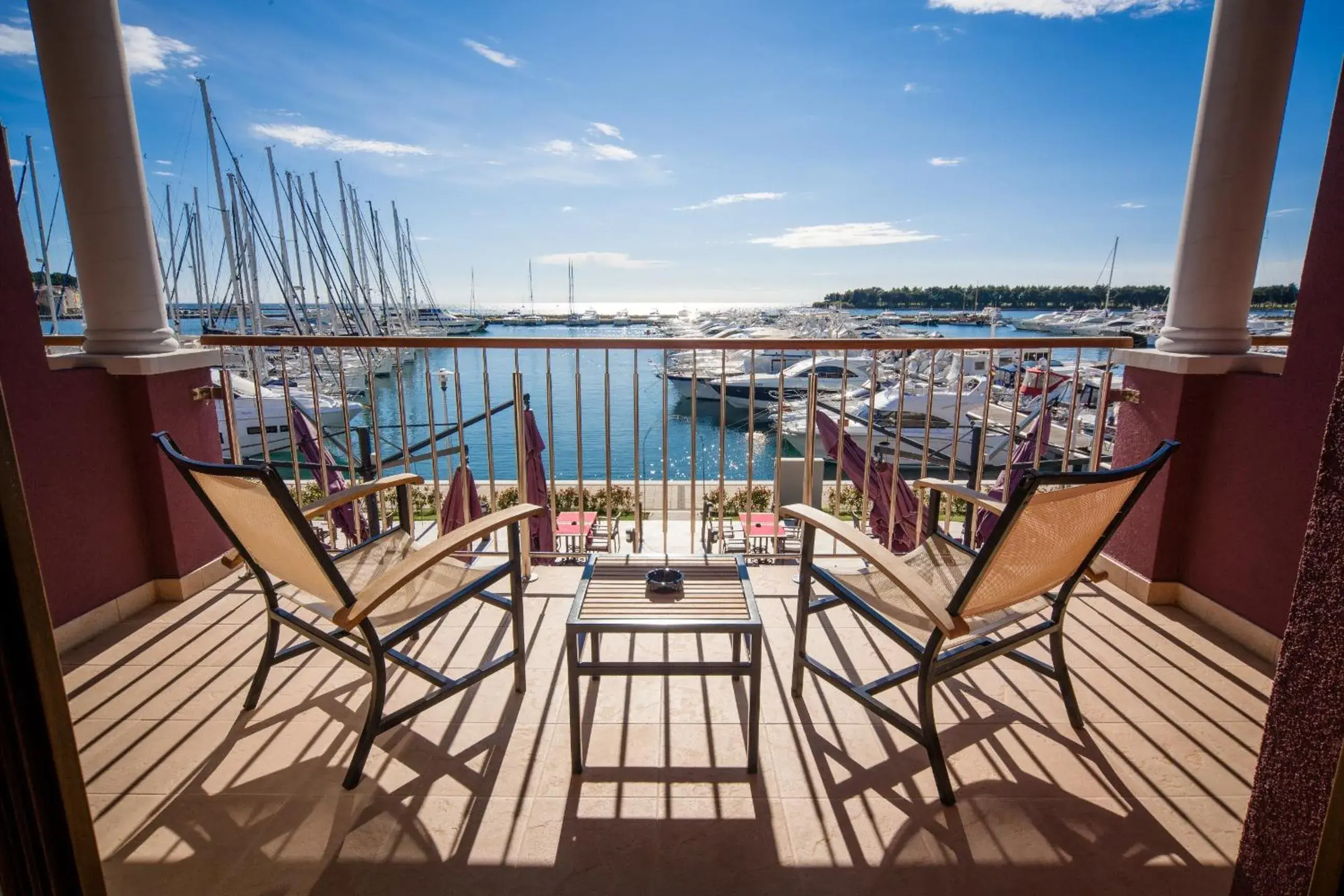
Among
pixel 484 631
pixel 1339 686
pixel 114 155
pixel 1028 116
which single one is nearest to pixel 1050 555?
pixel 1339 686

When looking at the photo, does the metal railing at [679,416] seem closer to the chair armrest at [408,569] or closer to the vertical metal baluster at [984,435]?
the vertical metal baluster at [984,435]

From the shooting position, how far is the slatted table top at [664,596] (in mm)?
1768

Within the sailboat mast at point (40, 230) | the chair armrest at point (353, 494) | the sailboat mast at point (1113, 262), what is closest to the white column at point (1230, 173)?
the chair armrest at point (353, 494)

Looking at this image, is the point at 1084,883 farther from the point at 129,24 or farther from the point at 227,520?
the point at 129,24

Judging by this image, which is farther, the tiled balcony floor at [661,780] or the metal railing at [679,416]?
the metal railing at [679,416]

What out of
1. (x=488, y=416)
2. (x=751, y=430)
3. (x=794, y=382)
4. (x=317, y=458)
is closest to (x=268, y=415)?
(x=317, y=458)

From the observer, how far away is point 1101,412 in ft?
9.34

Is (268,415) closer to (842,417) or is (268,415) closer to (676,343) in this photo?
(676,343)

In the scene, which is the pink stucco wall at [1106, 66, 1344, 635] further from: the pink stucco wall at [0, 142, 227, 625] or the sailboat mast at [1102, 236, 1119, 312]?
the sailboat mast at [1102, 236, 1119, 312]

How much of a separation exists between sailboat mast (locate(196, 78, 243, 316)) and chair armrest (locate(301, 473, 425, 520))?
1633cm

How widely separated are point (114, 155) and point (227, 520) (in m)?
1.98

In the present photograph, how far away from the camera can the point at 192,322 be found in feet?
144

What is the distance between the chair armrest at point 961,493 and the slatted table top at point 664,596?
81 centimetres

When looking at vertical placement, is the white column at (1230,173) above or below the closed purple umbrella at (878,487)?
above
